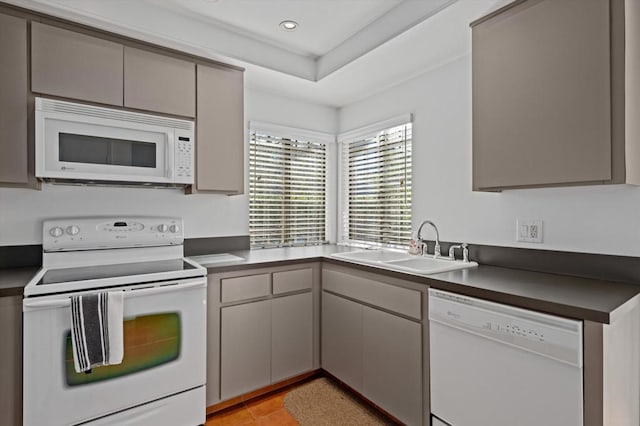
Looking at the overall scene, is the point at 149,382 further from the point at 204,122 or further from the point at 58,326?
the point at 204,122

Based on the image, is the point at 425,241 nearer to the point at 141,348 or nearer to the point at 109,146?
the point at 141,348

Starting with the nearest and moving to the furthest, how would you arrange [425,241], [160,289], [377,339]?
[160,289]
[377,339]
[425,241]

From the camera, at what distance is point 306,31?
239cm

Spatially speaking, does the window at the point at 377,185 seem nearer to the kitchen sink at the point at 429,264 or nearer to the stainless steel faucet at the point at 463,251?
the kitchen sink at the point at 429,264

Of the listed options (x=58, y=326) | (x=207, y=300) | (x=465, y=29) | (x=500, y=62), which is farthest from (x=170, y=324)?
(x=465, y=29)

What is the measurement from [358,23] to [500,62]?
1.01 m

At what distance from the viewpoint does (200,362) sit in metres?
1.97

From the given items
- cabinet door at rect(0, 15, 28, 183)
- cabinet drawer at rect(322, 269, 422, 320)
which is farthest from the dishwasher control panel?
cabinet door at rect(0, 15, 28, 183)

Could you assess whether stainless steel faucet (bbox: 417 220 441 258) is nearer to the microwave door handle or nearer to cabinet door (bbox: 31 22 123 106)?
the microwave door handle

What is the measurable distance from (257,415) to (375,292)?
3.57ft

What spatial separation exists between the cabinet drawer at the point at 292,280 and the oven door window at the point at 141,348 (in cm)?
70

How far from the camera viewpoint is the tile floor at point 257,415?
2066 millimetres

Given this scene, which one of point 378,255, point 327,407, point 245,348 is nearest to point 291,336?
point 245,348

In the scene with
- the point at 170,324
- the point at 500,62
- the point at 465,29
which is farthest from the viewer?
the point at 465,29
